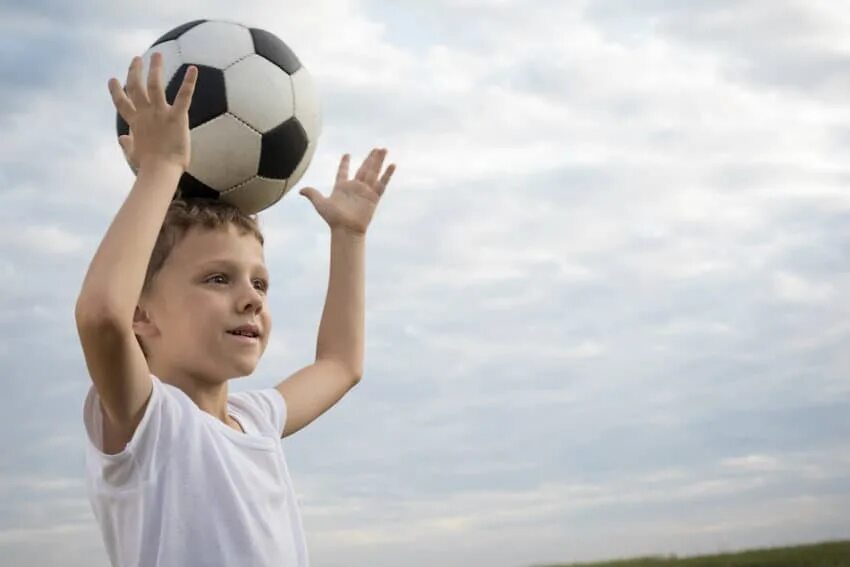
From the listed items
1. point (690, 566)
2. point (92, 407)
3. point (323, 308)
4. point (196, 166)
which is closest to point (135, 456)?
point (92, 407)

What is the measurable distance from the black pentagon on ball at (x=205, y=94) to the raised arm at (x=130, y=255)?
95 cm

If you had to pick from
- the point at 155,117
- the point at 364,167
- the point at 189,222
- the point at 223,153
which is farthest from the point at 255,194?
the point at 155,117

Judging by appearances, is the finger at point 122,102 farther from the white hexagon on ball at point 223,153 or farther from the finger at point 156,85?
the white hexagon on ball at point 223,153

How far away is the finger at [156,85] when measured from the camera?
411 centimetres

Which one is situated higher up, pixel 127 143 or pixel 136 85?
pixel 136 85

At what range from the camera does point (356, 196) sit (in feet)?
19.9

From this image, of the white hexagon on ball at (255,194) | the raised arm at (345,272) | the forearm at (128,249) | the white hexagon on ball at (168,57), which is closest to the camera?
the forearm at (128,249)

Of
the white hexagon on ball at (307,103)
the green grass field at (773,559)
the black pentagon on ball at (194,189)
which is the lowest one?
the green grass field at (773,559)

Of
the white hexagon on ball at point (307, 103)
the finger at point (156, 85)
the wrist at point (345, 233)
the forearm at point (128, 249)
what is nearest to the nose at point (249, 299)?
the forearm at point (128, 249)

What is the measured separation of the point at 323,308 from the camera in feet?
20.2

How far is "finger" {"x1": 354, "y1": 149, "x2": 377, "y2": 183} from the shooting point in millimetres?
6078

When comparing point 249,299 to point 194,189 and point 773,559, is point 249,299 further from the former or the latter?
point 773,559

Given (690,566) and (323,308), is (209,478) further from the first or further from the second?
(690,566)

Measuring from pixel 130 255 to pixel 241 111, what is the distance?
5.47 ft
